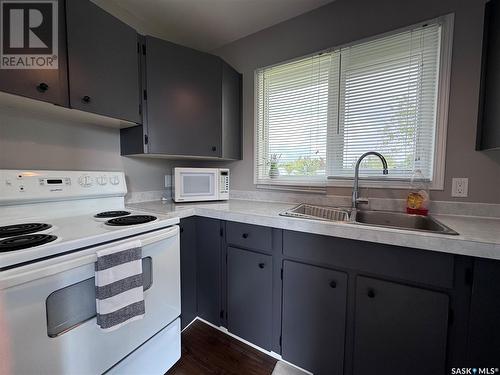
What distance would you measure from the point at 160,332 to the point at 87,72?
153cm

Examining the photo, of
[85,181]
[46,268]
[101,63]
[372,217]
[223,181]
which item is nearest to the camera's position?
[46,268]

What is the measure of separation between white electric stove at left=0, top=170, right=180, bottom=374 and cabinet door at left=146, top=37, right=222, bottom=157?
0.51m

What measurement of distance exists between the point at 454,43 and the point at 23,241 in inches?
93.3

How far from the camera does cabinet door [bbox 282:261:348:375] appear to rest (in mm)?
1098

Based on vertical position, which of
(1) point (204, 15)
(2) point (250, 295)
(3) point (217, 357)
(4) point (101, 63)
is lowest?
(3) point (217, 357)

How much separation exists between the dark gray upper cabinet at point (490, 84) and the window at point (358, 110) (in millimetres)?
156

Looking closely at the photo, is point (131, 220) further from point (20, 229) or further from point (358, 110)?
point (358, 110)

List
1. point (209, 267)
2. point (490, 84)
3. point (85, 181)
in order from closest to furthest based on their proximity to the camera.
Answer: point (490, 84), point (85, 181), point (209, 267)

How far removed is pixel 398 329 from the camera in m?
0.97

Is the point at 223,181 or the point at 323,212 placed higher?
the point at 223,181

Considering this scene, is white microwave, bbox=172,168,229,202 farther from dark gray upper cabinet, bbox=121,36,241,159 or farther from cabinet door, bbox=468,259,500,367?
cabinet door, bbox=468,259,500,367

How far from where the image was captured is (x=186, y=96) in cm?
162

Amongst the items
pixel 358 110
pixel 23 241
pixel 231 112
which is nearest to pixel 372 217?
pixel 358 110

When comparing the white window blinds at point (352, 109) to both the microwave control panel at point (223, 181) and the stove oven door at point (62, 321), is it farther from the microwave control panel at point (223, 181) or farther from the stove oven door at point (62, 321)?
the stove oven door at point (62, 321)
